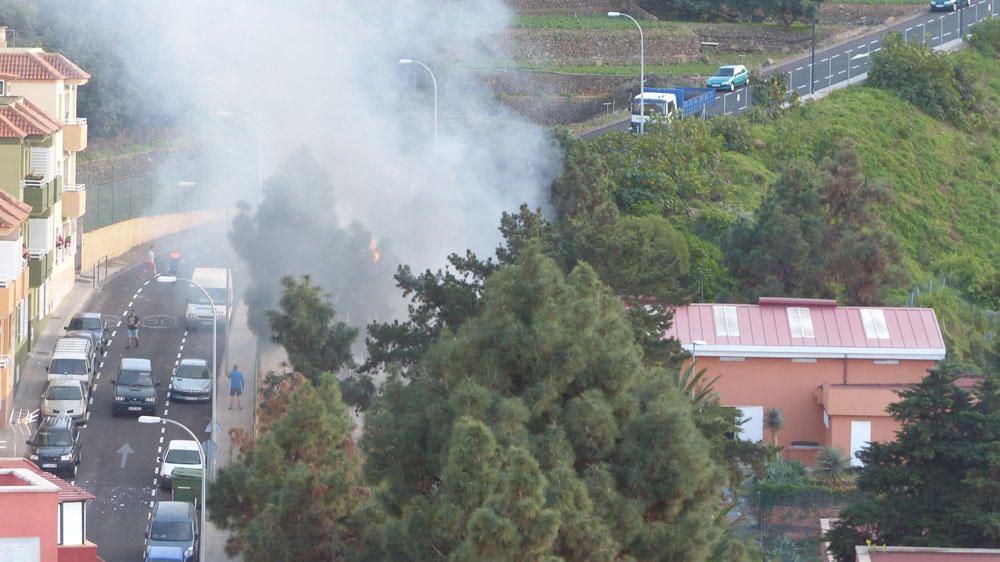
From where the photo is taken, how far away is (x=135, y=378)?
53.4 metres

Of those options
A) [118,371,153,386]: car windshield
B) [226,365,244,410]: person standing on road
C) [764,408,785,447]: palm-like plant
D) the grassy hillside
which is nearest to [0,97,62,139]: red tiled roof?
[118,371,153,386]: car windshield

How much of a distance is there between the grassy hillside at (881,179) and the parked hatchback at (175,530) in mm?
24617

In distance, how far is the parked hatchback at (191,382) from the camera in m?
54.3

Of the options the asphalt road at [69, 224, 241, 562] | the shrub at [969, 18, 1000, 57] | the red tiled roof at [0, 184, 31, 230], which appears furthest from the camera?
the shrub at [969, 18, 1000, 57]

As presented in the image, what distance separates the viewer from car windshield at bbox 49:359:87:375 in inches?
2144

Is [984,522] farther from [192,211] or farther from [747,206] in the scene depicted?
[192,211]

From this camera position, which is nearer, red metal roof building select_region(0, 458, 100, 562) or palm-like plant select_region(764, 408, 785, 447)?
red metal roof building select_region(0, 458, 100, 562)

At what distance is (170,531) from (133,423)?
1050cm

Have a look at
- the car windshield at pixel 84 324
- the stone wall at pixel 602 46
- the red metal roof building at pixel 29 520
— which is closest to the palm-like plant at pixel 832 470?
the car windshield at pixel 84 324

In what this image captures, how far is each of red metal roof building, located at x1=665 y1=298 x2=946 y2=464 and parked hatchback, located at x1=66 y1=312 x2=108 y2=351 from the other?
52.6 ft

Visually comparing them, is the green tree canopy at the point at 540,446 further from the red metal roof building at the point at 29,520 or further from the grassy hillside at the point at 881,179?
the grassy hillside at the point at 881,179

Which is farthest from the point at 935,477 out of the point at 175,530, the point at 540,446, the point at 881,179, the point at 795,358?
the point at 881,179

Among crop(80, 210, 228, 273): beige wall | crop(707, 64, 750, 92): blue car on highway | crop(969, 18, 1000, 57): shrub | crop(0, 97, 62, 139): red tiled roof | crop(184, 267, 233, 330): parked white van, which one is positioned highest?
crop(969, 18, 1000, 57): shrub

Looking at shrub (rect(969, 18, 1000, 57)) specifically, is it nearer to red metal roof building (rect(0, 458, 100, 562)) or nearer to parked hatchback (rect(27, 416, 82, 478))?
parked hatchback (rect(27, 416, 82, 478))
